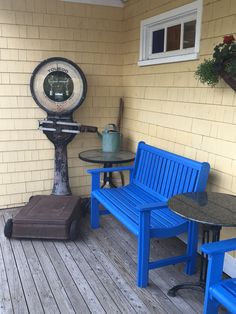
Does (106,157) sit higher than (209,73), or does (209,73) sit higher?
(209,73)

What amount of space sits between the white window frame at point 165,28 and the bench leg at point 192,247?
55.2 inches

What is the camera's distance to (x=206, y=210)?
2102 mm

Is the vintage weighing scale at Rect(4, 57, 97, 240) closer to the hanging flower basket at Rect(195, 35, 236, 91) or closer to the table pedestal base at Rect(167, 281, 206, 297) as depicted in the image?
the table pedestal base at Rect(167, 281, 206, 297)

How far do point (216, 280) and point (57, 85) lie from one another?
253 cm

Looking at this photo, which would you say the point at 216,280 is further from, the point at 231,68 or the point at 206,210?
the point at 231,68

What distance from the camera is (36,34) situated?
3.72 m

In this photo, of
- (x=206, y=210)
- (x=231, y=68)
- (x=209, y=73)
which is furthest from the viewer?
(x=209, y=73)

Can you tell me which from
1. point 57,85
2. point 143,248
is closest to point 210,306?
point 143,248

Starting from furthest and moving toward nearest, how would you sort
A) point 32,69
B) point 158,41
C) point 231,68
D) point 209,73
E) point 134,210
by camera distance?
point 32,69, point 158,41, point 134,210, point 209,73, point 231,68

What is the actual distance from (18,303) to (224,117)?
2029mm

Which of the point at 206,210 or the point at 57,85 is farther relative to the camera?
the point at 57,85

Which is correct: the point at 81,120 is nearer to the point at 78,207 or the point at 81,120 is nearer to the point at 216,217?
the point at 78,207

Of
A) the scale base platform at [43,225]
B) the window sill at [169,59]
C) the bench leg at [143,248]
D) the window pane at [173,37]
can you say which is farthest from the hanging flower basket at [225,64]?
the scale base platform at [43,225]

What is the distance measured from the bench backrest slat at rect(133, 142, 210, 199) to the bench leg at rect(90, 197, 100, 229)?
47 centimetres
